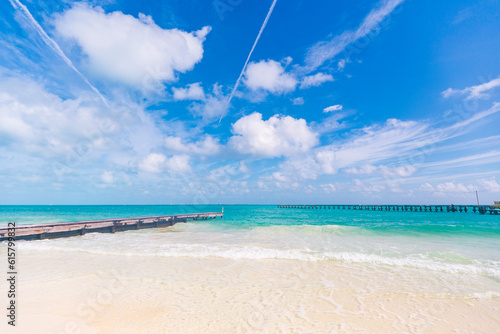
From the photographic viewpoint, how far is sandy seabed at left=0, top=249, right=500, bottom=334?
5.54 meters

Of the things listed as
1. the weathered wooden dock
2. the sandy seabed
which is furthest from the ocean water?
the weathered wooden dock

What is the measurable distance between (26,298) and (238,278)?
22.9ft

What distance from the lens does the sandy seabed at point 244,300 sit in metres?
5.54

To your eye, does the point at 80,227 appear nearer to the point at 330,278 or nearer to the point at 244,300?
the point at 244,300

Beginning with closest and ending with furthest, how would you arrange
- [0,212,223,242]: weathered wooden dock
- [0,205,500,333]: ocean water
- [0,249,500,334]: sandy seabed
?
[0,249,500,334]: sandy seabed, [0,205,500,333]: ocean water, [0,212,223,242]: weathered wooden dock

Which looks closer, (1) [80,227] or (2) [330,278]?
(2) [330,278]

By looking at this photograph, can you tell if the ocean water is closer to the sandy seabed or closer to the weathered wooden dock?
the sandy seabed

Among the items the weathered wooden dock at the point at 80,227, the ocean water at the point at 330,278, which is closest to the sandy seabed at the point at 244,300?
the ocean water at the point at 330,278

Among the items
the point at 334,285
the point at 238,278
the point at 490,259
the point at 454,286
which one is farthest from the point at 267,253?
the point at 490,259

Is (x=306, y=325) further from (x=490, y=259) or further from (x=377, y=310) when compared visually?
(x=490, y=259)

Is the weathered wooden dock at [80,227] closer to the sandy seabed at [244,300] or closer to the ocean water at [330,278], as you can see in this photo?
the ocean water at [330,278]

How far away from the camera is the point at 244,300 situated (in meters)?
7.00

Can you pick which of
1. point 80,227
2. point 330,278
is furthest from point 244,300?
point 80,227

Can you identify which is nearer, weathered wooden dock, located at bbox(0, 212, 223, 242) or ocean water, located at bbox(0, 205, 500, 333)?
ocean water, located at bbox(0, 205, 500, 333)
